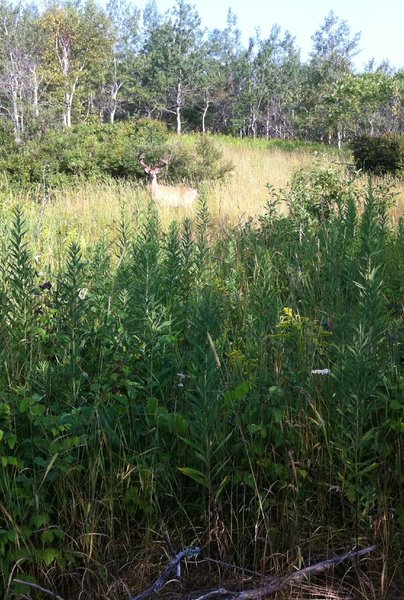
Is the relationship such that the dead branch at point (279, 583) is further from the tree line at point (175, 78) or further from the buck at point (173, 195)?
the tree line at point (175, 78)

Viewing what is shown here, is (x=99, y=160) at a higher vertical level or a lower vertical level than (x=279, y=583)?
higher

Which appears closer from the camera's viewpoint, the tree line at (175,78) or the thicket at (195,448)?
the thicket at (195,448)

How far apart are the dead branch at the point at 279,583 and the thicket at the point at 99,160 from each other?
38.5 feet

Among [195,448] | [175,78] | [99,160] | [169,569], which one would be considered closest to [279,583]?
[169,569]

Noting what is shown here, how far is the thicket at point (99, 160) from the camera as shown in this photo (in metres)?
13.5

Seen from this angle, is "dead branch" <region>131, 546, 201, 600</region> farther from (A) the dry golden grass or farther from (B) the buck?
(B) the buck

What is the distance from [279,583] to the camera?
6.27 feet

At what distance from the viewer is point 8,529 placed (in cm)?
199

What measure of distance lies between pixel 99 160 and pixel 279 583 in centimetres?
1328

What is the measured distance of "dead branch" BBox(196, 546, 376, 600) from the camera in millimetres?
1871

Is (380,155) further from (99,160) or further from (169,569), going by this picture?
(169,569)

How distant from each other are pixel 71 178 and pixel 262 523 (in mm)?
12095

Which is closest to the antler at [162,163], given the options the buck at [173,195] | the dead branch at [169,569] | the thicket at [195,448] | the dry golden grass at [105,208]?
the dry golden grass at [105,208]

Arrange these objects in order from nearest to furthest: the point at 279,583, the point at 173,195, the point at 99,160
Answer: the point at 279,583, the point at 173,195, the point at 99,160
